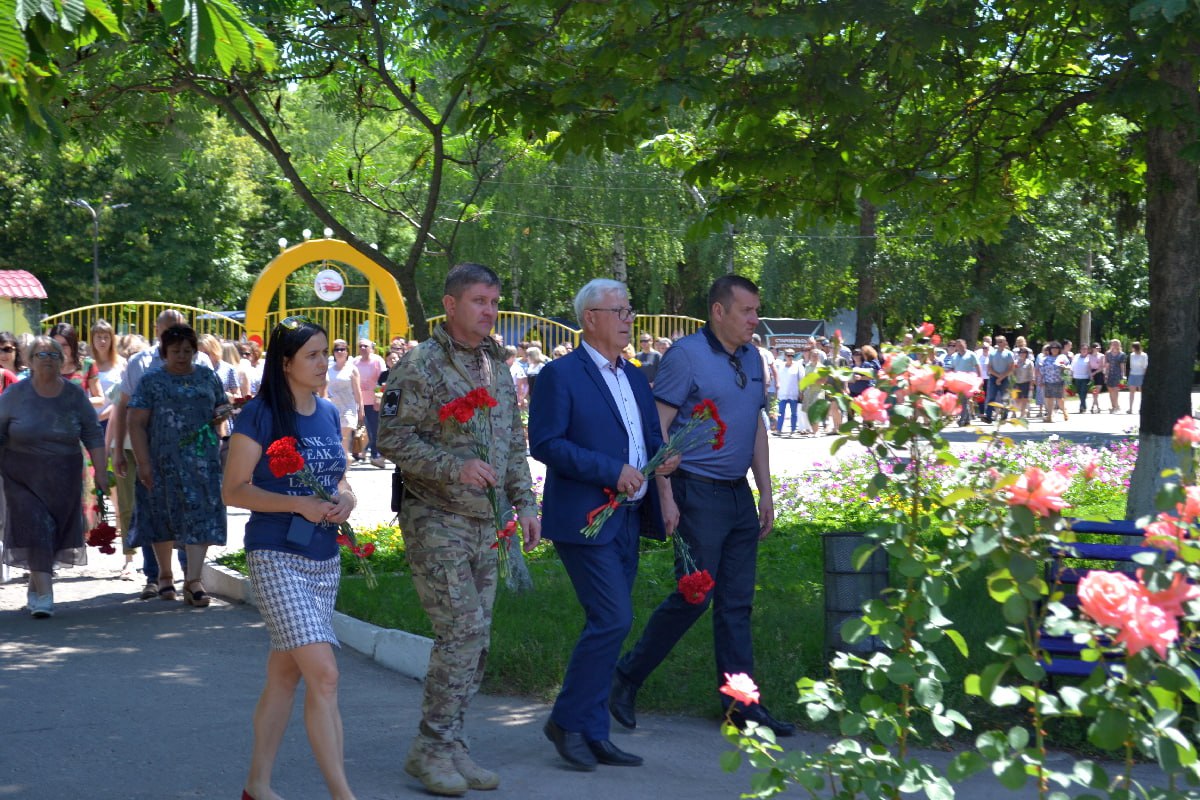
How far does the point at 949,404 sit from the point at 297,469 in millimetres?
→ 2327

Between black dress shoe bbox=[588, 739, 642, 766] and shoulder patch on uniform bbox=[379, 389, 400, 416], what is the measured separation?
159 cm

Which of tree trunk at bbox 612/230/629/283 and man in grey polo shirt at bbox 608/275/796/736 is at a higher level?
tree trunk at bbox 612/230/629/283

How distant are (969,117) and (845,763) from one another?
8.01 m

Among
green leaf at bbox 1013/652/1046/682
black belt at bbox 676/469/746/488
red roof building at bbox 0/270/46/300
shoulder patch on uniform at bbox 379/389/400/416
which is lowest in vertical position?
green leaf at bbox 1013/652/1046/682

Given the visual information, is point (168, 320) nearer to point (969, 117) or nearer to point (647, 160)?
point (647, 160)

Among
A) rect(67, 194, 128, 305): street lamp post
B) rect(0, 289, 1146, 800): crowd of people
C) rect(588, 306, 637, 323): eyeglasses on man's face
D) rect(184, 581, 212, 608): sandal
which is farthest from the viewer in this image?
rect(67, 194, 128, 305): street lamp post

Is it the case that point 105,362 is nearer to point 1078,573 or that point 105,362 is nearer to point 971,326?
point 1078,573

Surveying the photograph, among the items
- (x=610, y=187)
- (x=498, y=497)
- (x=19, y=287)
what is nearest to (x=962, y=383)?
(x=498, y=497)

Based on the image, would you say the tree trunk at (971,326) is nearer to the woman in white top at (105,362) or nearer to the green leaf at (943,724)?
the woman in white top at (105,362)

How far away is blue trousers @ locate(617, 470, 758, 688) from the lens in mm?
6227

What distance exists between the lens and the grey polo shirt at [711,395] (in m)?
6.27

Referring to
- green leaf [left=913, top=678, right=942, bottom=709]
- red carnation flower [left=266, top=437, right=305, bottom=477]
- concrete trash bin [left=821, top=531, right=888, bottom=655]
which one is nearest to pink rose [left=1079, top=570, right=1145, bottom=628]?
green leaf [left=913, top=678, right=942, bottom=709]

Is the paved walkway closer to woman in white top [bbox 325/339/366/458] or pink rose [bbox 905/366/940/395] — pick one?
pink rose [bbox 905/366/940/395]

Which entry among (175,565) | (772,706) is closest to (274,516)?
(772,706)
